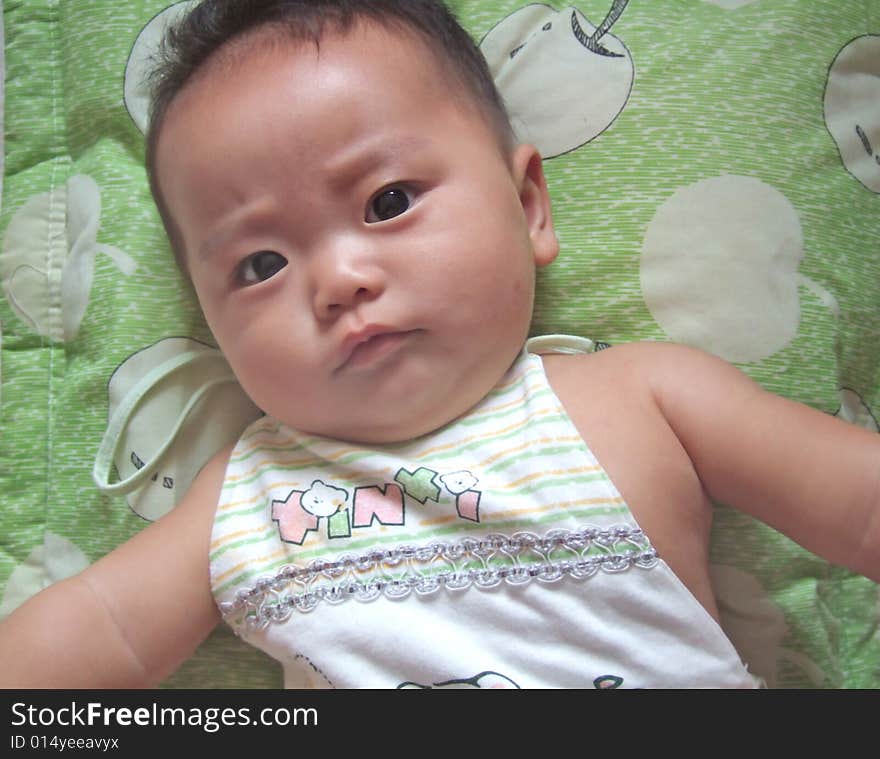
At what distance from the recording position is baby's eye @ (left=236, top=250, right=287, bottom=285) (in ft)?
3.13

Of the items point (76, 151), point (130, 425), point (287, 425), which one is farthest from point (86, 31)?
point (287, 425)

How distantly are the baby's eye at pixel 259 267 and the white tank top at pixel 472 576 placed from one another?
222mm

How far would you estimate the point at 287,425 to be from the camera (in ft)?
3.31

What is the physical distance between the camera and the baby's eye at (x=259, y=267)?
0.95 metres

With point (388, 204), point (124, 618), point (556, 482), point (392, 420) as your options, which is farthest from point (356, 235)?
point (124, 618)

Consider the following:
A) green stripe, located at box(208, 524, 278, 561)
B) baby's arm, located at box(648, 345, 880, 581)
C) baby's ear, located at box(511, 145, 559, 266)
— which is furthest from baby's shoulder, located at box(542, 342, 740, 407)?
green stripe, located at box(208, 524, 278, 561)

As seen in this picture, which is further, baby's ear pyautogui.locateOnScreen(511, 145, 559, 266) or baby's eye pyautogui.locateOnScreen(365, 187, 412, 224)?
baby's ear pyautogui.locateOnScreen(511, 145, 559, 266)

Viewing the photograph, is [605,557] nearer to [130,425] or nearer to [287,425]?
[287,425]

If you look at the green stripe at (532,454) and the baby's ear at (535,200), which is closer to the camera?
the green stripe at (532,454)

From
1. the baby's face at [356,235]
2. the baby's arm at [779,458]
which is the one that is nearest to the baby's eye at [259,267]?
the baby's face at [356,235]

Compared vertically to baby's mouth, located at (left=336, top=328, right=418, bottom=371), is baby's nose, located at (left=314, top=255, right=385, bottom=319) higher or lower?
higher

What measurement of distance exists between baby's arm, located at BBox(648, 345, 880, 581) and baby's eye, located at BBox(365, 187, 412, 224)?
0.33 m

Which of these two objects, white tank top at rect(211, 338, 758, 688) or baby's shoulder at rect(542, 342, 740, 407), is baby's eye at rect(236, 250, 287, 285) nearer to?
white tank top at rect(211, 338, 758, 688)

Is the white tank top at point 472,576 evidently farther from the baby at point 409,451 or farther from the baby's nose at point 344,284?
the baby's nose at point 344,284
